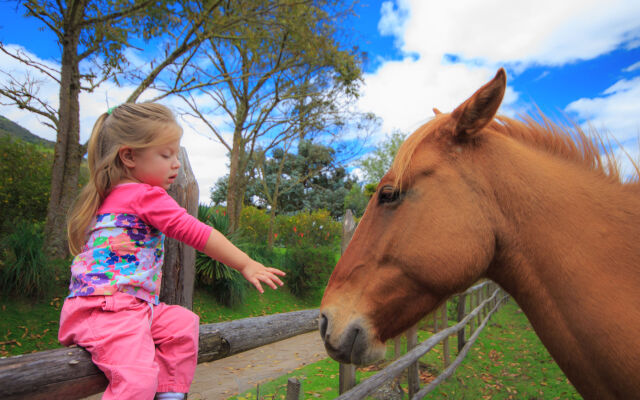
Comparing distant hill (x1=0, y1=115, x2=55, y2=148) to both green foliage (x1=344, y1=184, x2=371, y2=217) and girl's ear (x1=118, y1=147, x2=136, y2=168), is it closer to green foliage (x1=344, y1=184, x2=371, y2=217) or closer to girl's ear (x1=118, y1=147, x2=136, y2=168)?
girl's ear (x1=118, y1=147, x2=136, y2=168)

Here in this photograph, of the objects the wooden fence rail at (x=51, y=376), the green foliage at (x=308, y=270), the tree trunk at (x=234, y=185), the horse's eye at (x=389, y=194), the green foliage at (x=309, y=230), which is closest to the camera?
the wooden fence rail at (x=51, y=376)

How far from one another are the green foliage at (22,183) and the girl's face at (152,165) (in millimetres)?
9042

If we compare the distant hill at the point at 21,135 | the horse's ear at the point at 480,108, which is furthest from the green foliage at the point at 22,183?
the horse's ear at the point at 480,108

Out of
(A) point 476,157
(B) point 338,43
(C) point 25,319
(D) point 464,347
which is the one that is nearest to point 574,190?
(A) point 476,157

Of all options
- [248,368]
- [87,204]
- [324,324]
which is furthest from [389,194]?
[248,368]

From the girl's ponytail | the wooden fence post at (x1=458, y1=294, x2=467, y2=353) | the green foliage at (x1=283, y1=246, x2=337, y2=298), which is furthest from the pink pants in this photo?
the green foliage at (x1=283, y1=246, x2=337, y2=298)

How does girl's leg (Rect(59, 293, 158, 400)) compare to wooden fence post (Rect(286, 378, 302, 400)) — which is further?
wooden fence post (Rect(286, 378, 302, 400))

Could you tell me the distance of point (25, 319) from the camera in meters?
5.25

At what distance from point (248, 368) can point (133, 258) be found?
17.7 feet

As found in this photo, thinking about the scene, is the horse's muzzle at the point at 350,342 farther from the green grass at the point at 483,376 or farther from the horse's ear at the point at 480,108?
the green grass at the point at 483,376

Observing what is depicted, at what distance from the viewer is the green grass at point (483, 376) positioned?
4.81 metres

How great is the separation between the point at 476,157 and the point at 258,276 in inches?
39.8

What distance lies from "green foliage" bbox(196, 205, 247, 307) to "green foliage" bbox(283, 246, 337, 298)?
2.17 m

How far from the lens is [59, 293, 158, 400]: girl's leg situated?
1.06m
